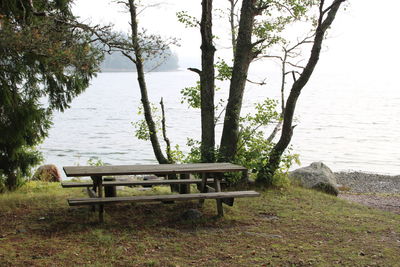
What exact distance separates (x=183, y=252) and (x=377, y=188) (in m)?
15.2

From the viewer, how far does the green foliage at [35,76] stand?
6090 millimetres

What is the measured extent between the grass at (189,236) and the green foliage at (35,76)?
1.29 metres

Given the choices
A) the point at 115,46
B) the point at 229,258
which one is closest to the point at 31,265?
the point at 229,258

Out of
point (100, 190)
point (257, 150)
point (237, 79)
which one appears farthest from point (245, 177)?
point (100, 190)

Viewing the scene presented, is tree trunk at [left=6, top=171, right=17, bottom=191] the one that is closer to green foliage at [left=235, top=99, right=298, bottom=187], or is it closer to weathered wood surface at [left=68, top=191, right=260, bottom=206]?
weathered wood surface at [left=68, top=191, right=260, bottom=206]

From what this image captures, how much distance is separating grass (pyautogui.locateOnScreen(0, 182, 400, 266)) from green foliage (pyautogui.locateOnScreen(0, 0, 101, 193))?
4.22 ft

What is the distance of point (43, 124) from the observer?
849 centimetres

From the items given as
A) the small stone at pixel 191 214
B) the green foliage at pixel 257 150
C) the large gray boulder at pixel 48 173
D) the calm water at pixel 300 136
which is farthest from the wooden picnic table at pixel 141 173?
the calm water at pixel 300 136

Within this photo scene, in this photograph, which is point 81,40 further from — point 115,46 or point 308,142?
point 308,142

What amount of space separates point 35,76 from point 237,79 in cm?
Answer: 376

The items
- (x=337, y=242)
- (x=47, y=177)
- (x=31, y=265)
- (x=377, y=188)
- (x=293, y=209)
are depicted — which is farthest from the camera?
(x=377, y=188)

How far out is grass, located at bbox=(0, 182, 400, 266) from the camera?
499 cm

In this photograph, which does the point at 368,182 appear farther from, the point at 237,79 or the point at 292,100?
the point at 237,79

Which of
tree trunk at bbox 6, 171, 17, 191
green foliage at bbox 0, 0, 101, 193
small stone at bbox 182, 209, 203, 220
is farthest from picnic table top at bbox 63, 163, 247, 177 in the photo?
tree trunk at bbox 6, 171, 17, 191
